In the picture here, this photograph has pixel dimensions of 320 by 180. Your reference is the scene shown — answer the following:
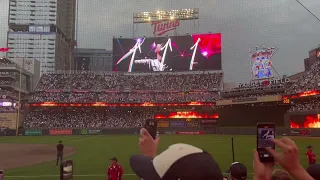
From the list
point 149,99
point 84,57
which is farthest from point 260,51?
point 84,57

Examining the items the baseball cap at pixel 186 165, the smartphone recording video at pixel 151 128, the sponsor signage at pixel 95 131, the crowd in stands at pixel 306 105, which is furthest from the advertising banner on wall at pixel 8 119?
the baseball cap at pixel 186 165

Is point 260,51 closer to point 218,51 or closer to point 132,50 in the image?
point 218,51

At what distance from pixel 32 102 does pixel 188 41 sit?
117 ft

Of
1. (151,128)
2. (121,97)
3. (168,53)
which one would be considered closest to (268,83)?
(168,53)

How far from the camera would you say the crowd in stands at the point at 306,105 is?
45606 millimetres

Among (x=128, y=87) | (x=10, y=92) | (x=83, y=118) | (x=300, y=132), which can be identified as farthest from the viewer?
(x=128, y=87)

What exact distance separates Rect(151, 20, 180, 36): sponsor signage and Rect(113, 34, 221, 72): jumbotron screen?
377 centimetres

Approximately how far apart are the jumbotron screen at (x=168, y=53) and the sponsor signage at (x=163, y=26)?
3.77 metres

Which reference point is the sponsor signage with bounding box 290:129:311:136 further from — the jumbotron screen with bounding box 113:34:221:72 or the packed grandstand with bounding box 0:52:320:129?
the jumbotron screen with bounding box 113:34:221:72

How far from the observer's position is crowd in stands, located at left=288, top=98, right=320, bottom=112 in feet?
150

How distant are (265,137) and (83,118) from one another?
62.5 m

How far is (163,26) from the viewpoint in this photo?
70.1 m

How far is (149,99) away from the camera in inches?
2458

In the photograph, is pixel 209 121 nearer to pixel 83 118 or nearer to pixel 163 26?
pixel 163 26
